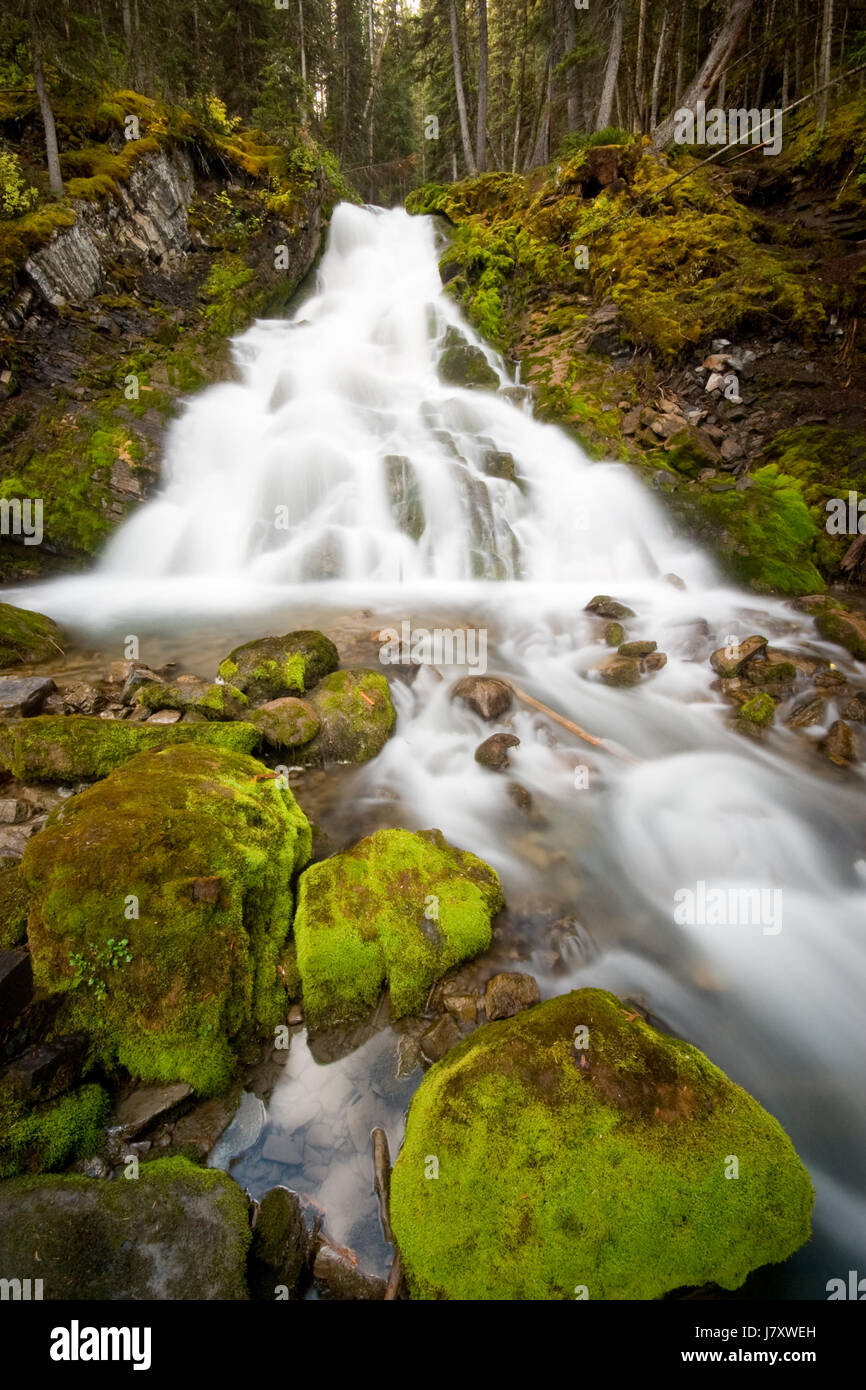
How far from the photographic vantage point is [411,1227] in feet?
6.77

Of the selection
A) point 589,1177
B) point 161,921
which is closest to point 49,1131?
point 161,921

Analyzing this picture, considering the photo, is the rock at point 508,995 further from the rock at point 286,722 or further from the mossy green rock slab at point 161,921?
the rock at point 286,722

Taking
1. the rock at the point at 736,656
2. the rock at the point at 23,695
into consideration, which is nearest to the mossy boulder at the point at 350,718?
the rock at the point at 23,695

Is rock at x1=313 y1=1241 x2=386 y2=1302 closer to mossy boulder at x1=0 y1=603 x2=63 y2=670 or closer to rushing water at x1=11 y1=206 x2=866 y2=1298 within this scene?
rushing water at x1=11 y1=206 x2=866 y2=1298

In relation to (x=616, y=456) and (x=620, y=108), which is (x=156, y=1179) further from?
(x=620, y=108)

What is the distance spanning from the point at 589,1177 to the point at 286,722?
395 centimetres

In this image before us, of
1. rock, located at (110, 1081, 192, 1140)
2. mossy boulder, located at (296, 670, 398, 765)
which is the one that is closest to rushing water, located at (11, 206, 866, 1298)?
mossy boulder, located at (296, 670, 398, 765)

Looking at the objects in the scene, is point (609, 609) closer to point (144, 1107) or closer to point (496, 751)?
point (496, 751)

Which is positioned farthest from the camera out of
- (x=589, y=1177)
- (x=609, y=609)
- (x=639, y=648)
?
(x=609, y=609)

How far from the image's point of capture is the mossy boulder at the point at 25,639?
657 centimetres

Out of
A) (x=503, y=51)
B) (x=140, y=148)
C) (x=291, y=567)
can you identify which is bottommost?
(x=291, y=567)

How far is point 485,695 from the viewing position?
19.9 ft
